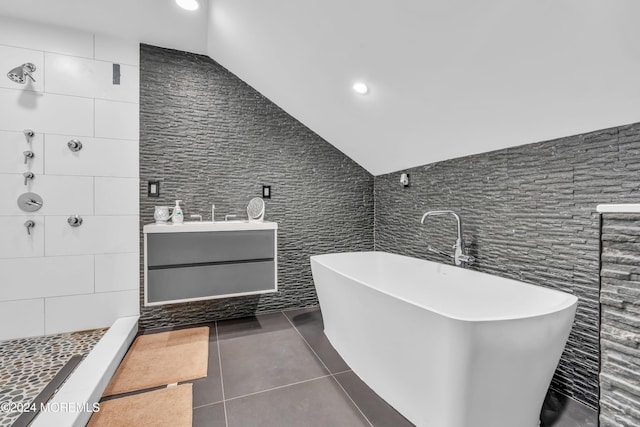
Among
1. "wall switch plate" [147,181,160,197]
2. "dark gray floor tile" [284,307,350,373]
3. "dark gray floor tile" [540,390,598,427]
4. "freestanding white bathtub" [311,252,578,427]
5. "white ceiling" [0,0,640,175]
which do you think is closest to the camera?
"freestanding white bathtub" [311,252,578,427]

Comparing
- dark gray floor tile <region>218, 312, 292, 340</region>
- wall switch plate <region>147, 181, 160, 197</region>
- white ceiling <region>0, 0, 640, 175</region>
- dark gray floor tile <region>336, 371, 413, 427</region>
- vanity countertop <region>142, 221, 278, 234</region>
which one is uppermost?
white ceiling <region>0, 0, 640, 175</region>

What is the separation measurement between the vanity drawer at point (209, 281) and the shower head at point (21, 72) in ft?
5.61

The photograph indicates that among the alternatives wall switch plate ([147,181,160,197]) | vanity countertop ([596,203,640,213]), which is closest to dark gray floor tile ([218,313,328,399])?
wall switch plate ([147,181,160,197])

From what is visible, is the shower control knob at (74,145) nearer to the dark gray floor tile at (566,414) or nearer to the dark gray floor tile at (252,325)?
the dark gray floor tile at (252,325)

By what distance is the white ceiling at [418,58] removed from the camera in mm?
1218

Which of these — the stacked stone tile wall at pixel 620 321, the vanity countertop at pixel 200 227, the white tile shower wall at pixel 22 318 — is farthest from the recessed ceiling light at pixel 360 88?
the white tile shower wall at pixel 22 318

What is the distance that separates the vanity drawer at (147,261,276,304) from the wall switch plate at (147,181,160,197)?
0.75 m

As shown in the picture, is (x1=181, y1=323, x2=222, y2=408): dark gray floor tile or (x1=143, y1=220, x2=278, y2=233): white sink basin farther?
(x1=143, y1=220, x2=278, y2=233): white sink basin

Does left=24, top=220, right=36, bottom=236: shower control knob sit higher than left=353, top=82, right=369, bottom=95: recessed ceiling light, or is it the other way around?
left=353, top=82, right=369, bottom=95: recessed ceiling light

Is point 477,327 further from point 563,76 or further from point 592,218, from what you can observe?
point 563,76

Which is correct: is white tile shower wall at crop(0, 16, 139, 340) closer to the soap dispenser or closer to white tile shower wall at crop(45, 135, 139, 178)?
white tile shower wall at crop(45, 135, 139, 178)

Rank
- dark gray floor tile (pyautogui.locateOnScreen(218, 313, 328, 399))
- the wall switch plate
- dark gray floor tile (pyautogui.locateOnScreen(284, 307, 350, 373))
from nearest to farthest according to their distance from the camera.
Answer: dark gray floor tile (pyautogui.locateOnScreen(218, 313, 328, 399))
dark gray floor tile (pyautogui.locateOnScreen(284, 307, 350, 373))
the wall switch plate

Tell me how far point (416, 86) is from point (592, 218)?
121 cm

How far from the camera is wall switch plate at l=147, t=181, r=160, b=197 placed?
256 cm
